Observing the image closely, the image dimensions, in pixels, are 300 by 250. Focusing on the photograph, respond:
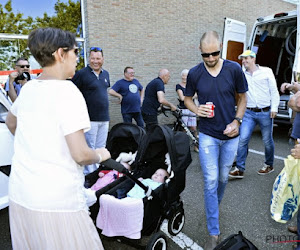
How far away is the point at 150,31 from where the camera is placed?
8359 mm

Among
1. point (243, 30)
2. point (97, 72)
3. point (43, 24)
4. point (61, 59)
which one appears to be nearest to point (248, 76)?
point (97, 72)

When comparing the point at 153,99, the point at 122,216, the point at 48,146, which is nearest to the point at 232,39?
the point at 153,99

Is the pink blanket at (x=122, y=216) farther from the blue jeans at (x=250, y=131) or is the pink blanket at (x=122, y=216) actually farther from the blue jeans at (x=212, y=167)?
the blue jeans at (x=250, y=131)

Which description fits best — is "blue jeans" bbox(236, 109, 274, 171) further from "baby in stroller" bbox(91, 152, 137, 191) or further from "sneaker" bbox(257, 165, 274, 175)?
"baby in stroller" bbox(91, 152, 137, 191)

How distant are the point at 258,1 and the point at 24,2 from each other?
30.6 feet

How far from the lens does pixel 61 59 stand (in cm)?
141

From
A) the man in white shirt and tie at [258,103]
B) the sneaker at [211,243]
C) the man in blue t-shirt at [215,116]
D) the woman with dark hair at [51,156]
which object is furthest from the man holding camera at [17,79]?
the man in white shirt and tie at [258,103]

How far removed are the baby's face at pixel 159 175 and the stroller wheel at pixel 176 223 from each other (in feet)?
1.27

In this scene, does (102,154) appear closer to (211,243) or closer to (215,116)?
(215,116)

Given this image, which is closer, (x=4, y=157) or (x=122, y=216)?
(x=122, y=216)

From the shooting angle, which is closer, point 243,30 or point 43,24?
point 43,24

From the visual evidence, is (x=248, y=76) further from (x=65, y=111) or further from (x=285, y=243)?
(x=65, y=111)

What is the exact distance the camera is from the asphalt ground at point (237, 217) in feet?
8.98

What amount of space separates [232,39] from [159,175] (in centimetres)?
629
